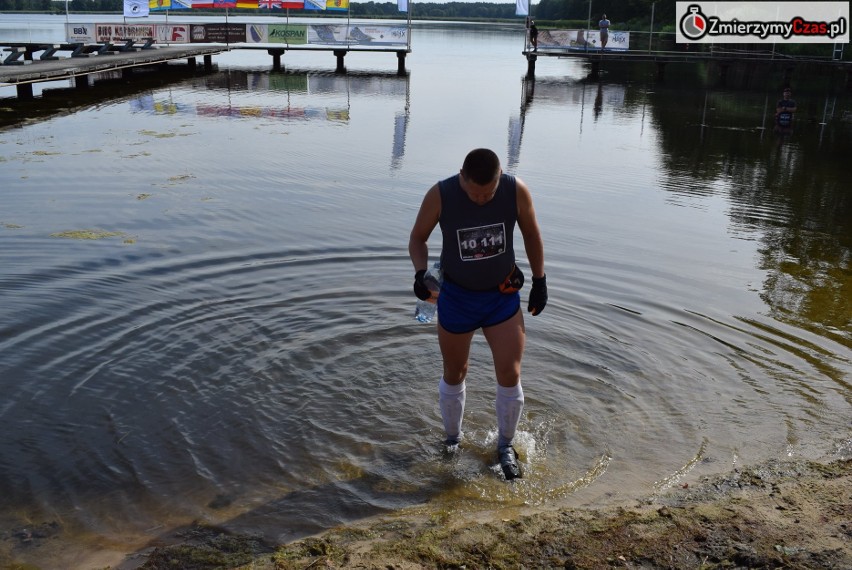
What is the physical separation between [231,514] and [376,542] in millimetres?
919

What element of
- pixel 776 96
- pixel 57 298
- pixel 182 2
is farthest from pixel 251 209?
pixel 182 2

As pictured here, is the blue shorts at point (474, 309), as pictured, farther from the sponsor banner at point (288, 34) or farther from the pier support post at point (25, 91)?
the sponsor banner at point (288, 34)

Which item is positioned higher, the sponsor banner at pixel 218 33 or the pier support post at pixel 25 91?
the sponsor banner at pixel 218 33

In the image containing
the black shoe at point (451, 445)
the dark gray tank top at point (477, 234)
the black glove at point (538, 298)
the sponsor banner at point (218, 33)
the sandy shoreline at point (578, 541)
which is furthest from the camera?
the sponsor banner at point (218, 33)

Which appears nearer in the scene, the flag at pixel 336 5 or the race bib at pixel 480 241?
the race bib at pixel 480 241

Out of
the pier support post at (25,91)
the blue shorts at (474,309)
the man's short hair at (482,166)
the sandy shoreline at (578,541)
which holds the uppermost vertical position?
the man's short hair at (482,166)

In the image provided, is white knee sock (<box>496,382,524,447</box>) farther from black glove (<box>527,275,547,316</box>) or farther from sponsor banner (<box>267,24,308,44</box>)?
sponsor banner (<box>267,24,308,44</box>)

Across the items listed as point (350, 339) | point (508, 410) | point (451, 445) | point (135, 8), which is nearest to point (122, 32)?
point (135, 8)

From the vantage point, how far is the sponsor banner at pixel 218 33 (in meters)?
37.5

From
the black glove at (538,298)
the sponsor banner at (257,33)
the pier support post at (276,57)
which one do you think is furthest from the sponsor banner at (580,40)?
the black glove at (538,298)

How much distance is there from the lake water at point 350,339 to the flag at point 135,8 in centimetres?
2354

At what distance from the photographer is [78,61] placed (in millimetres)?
26891

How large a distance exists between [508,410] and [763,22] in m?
41.3

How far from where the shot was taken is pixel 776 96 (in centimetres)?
2891
